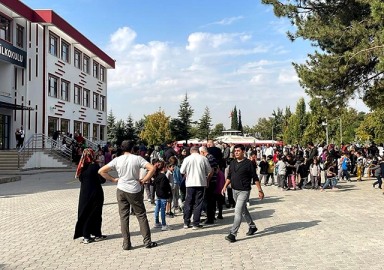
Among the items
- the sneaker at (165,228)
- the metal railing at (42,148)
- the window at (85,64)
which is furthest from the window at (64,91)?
the sneaker at (165,228)

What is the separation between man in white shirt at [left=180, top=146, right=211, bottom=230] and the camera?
7680 millimetres

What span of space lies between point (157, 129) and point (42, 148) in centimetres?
3327

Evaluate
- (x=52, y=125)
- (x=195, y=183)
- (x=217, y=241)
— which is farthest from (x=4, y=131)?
(x=217, y=241)

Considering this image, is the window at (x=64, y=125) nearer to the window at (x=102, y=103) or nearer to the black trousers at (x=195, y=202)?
the window at (x=102, y=103)

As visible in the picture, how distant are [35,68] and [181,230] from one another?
24827 millimetres

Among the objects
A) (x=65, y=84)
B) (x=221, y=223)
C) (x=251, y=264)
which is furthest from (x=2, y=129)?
(x=251, y=264)

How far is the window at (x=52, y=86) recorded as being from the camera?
29.9 m

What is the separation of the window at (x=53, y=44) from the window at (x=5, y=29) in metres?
4.33

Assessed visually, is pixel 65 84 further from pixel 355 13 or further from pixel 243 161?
pixel 243 161

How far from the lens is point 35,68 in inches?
1117

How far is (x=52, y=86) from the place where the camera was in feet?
99.9

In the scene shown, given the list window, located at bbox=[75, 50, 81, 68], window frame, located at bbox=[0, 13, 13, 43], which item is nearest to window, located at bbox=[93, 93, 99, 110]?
window, located at bbox=[75, 50, 81, 68]

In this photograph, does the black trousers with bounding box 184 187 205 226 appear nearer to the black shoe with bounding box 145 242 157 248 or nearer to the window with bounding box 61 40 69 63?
the black shoe with bounding box 145 242 157 248

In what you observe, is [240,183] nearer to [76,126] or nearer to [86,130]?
[76,126]
